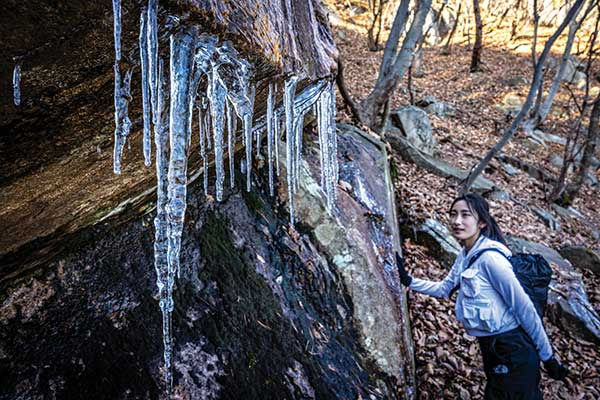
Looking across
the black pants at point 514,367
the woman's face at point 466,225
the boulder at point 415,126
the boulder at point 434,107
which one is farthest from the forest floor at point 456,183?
the woman's face at point 466,225

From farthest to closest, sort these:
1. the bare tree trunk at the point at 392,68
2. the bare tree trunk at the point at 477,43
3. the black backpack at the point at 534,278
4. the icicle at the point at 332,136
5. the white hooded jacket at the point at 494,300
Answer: the bare tree trunk at the point at 477,43, the bare tree trunk at the point at 392,68, the icicle at the point at 332,136, the black backpack at the point at 534,278, the white hooded jacket at the point at 494,300

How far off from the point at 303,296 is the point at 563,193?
34.6 ft

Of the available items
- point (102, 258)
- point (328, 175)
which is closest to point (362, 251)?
point (328, 175)

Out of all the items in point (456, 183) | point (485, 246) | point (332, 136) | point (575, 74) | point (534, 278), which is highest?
point (332, 136)

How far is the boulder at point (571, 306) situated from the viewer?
189 inches

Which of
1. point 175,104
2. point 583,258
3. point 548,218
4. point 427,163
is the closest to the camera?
point 175,104

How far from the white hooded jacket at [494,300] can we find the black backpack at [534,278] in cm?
12

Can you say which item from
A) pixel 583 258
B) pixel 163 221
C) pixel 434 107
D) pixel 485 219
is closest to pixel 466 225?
pixel 485 219

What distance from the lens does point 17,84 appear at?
1139 millimetres

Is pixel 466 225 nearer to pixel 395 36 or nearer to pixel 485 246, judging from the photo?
pixel 485 246

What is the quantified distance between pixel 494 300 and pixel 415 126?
321 inches

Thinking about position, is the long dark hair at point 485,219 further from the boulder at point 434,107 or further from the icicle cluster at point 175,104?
the boulder at point 434,107

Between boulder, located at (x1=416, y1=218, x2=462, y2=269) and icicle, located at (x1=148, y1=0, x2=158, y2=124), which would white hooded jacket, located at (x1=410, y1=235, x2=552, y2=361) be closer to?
boulder, located at (x1=416, y1=218, x2=462, y2=269)

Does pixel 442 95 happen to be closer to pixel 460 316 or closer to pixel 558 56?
pixel 558 56
